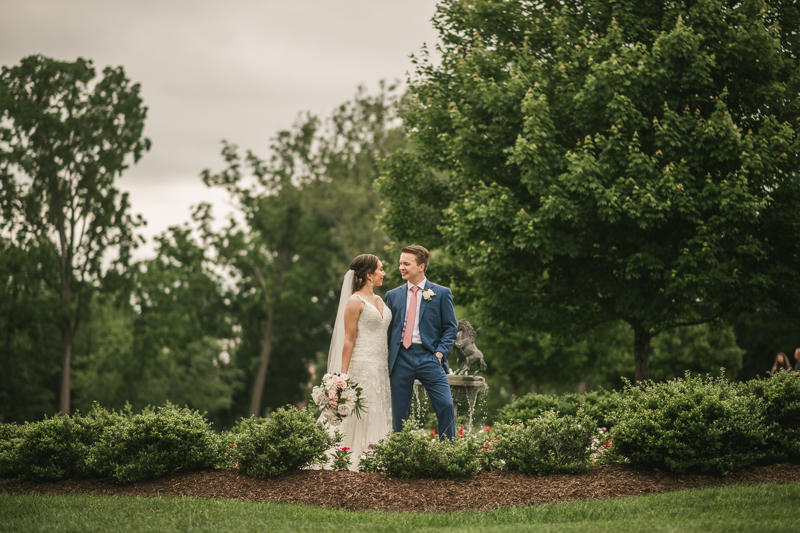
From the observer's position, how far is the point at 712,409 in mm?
6535

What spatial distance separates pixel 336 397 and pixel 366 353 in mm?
697

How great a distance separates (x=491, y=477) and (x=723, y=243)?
324 inches

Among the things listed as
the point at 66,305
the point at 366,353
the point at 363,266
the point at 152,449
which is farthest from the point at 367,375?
the point at 66,305

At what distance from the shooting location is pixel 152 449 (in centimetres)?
657

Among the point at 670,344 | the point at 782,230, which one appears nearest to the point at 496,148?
the point at 782,230

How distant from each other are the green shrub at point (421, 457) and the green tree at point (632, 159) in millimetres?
6366

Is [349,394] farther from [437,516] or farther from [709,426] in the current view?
[709,426]

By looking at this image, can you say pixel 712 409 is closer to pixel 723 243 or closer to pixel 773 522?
pixel 773 522

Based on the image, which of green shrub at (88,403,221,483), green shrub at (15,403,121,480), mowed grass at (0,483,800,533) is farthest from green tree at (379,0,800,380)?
green shrub at (15,403,121,480)

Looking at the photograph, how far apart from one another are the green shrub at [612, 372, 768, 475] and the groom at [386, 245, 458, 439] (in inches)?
74.2

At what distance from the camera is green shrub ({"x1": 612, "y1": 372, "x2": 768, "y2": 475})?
6293 millimetres

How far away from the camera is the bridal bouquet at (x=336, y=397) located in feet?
23.0

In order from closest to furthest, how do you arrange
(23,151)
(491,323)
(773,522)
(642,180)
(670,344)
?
(773,522), (642,180), (491,323), (23,151), (670,344)

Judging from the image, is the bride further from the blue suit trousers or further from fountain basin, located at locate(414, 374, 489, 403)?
fountain basin, located at locate(414, 374, 489, 403)
